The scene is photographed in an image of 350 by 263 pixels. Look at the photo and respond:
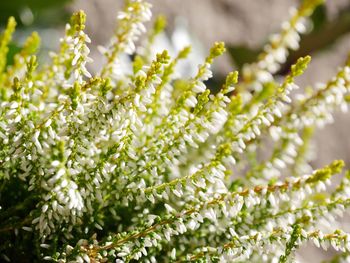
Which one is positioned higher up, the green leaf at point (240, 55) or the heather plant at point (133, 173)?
the green leaf at point (240, 55)

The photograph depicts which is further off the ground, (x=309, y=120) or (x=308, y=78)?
(x=308, y=78)

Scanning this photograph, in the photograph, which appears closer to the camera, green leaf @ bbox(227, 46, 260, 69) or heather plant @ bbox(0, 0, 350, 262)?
heather plant @ bbox(0, 0, 350, 262)

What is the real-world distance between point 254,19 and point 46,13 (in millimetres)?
902

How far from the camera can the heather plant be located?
22.3 inches

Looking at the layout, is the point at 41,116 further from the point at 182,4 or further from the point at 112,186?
the point at 182,4

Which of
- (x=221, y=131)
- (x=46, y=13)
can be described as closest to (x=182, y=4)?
(x=46, y=13)

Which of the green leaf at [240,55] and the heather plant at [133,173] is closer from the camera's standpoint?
the heather plant at [133,173]

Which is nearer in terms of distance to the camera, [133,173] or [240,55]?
[133,173]

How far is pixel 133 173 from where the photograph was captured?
62cm

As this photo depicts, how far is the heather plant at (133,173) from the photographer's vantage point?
57 cm

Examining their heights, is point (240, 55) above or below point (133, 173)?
above

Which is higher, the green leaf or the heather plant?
the green leaf

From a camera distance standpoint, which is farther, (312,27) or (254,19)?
(254,19)

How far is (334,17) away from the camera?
6.37 feet
